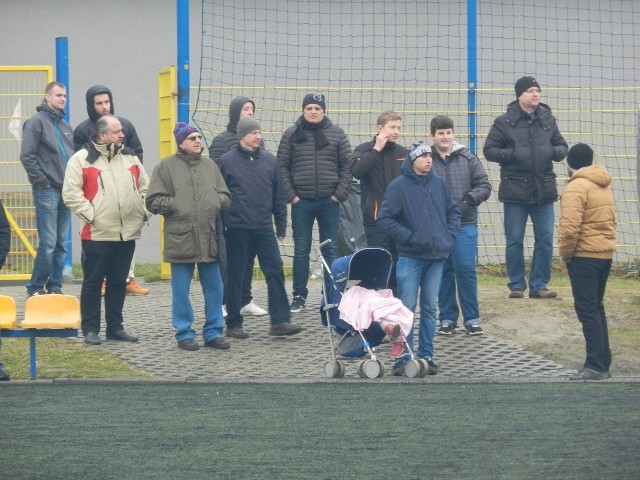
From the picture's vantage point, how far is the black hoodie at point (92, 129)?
1245cm

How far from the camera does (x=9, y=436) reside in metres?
8.51

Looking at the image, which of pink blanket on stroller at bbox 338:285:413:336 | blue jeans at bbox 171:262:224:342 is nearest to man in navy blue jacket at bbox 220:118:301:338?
blue jeans at bbox 171:262:224:342

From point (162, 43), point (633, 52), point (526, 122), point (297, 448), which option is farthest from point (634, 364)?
point (162, 43)

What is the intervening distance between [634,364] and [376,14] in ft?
24.3

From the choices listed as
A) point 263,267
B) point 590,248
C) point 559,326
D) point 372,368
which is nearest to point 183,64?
point 263,267

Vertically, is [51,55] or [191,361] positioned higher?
[51,55]

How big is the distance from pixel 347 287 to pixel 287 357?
81cm

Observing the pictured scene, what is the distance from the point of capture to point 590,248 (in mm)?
10469

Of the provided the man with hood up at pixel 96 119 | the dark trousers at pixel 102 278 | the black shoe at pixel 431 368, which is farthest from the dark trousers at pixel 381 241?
the man with hood up at pixel 96 119

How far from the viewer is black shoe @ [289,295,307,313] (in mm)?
12992

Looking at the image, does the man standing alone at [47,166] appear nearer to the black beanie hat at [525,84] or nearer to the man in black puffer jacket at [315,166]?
the man in black puffer jacket at [315,166]

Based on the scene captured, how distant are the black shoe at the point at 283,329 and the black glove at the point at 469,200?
1754 mm

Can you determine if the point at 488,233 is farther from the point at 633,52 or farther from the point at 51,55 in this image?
the point at 51,55

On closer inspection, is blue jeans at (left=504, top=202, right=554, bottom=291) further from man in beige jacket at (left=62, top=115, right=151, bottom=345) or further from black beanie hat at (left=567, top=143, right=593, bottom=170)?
man in beige jacket at (left=62, top=115, right=151, bottom=345)
